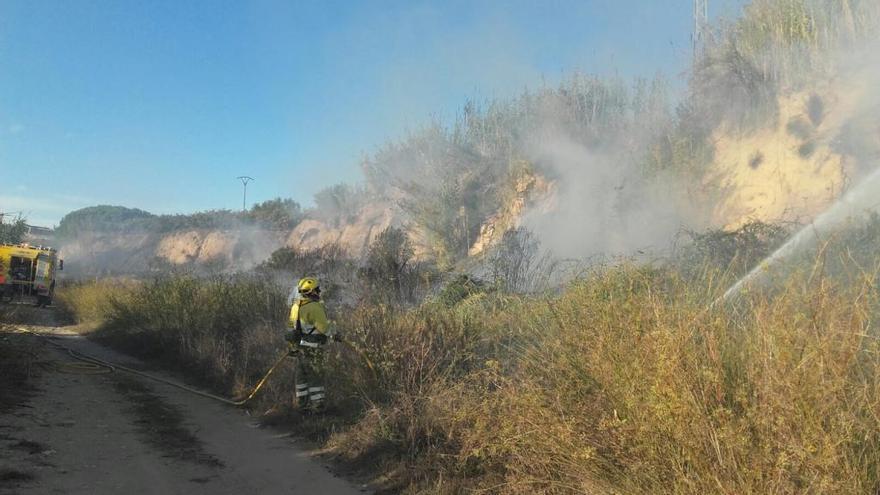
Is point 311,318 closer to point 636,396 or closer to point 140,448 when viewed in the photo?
point 140,448

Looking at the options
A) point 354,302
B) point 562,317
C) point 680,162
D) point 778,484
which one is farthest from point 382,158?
point 778,484

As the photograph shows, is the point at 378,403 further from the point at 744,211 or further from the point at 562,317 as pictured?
the point at 744,211

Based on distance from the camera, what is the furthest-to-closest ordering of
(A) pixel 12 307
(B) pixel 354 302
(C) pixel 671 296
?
(B) pixel 354 302 < (A) pixel 12 307 < (C) pixel 671 296

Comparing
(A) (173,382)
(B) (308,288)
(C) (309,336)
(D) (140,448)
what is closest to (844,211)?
(B) (308,288)

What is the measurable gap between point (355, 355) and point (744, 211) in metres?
13.5

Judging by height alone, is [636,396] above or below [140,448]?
above

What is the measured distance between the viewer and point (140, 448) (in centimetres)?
617

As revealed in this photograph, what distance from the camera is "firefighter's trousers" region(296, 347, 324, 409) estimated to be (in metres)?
7.41

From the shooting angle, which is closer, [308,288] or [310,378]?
[310,378]

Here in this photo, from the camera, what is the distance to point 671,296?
14.2 feet

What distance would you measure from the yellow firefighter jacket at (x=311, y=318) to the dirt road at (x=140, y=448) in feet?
4.51

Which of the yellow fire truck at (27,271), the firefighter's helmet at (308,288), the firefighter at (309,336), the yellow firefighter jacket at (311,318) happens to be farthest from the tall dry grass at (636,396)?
the yellow fire truck at (27,271)

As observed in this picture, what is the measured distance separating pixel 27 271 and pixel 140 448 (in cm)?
2432

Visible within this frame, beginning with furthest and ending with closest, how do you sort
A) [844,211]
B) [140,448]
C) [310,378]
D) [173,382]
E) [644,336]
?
[844,211], [173,382], [310,378], [140,448], [644,336]
